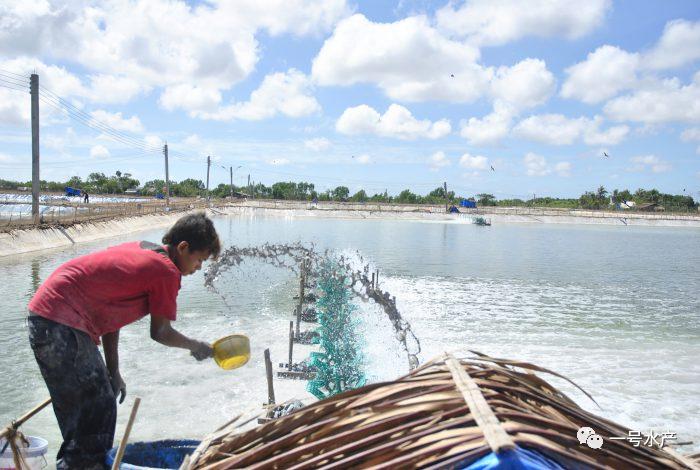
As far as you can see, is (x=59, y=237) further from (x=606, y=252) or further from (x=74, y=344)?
(x=606, y=252)

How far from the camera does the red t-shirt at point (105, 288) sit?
2525 millimetres

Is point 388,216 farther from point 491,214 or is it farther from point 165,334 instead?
point 165,334

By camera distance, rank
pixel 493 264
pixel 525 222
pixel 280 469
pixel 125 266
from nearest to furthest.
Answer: pixel 280 469
pixel 125 266
pixel 493 264
pixel 525 222

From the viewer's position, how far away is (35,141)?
2570 cm

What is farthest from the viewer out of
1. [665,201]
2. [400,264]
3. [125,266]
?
[665,201]

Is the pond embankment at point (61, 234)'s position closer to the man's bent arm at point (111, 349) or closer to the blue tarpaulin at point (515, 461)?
the man's bent arm at point (111, 349)

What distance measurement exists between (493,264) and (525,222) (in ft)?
163

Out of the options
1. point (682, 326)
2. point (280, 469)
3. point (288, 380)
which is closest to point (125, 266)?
point (280, 469)

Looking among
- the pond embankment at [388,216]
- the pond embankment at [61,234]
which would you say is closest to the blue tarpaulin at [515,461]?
the pond embankment at [61,234]

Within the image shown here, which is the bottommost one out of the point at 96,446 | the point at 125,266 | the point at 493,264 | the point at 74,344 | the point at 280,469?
the point at 493,264

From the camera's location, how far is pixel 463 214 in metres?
76.1

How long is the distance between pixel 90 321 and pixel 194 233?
622 millimetres

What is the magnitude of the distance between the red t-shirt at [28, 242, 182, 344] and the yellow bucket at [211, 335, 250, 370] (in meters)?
0.33

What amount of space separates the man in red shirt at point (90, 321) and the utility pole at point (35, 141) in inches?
990
